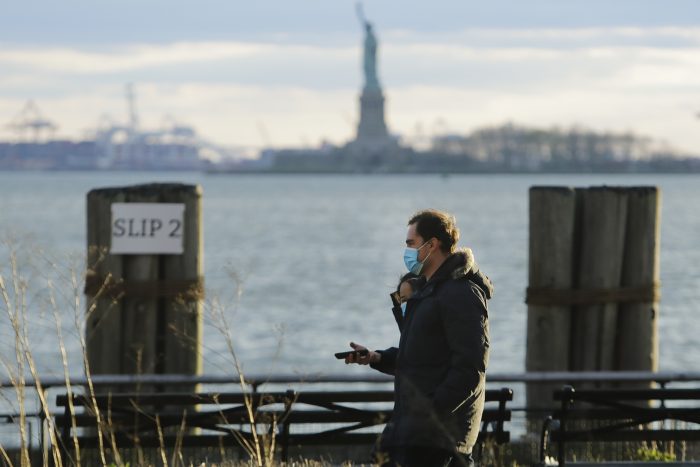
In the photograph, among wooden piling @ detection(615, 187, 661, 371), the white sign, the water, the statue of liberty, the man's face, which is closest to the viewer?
the man's face

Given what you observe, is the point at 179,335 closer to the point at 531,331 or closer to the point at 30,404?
the point at 531,331

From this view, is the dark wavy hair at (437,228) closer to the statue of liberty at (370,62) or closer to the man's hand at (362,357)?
the man's hand at (362,357)

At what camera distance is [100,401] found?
25.0 feet

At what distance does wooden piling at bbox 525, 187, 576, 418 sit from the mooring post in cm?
227

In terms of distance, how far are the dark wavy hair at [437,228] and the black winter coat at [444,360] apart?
6 centimetres

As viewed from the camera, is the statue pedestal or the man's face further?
the statue pedestal

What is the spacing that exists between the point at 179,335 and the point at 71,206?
99.6 m

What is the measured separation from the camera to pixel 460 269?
228 inches

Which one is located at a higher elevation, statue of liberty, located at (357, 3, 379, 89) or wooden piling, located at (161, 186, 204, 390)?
statue of liberty, located at (357, 3, 379, 89)

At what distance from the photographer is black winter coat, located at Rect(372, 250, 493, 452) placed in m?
5.71

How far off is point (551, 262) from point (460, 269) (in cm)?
430

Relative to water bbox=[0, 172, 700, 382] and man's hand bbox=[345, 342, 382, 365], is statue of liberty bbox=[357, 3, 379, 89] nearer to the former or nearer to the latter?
water bbox=[0, 172, 700, 382]

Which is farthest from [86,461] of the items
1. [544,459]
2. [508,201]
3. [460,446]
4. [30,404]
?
[508,201]

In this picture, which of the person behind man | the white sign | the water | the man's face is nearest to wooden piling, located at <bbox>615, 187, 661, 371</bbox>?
the water
